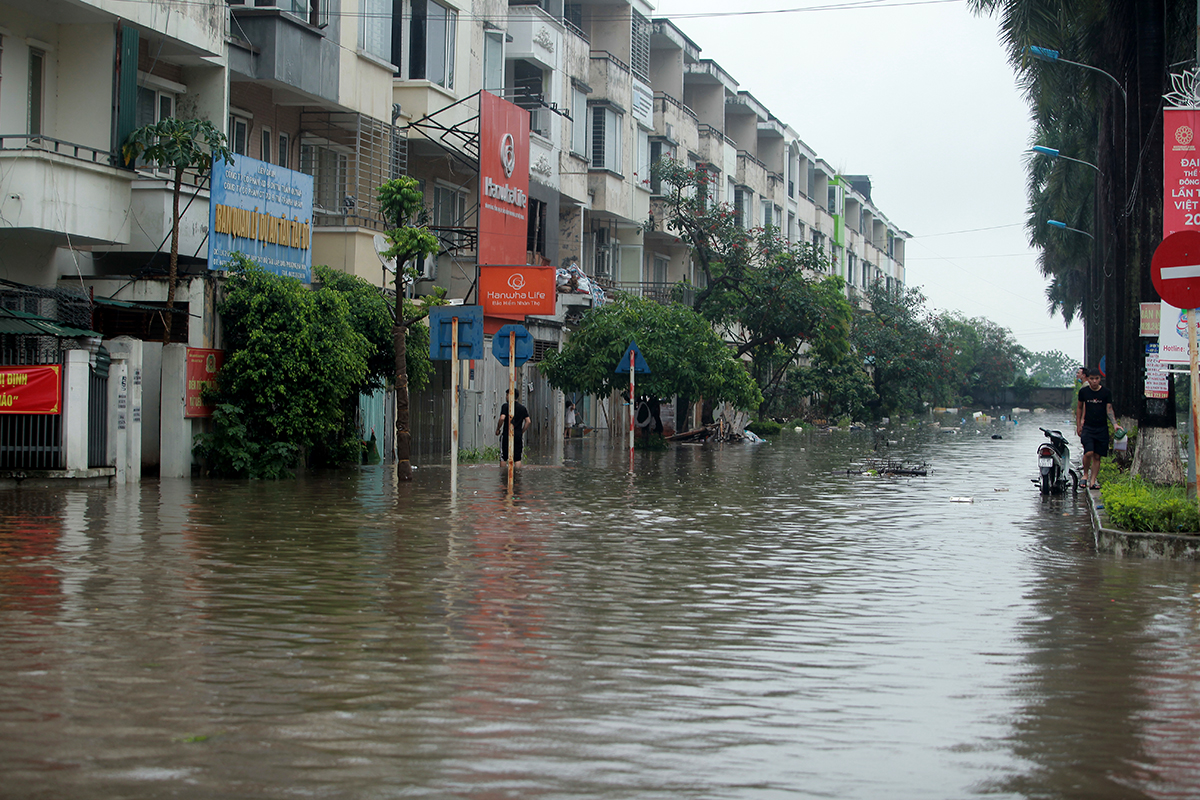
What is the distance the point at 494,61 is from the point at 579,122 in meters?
7.24

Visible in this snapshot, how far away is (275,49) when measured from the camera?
79.9 ft

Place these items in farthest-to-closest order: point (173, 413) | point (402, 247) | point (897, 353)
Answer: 1. point (897, 353)
2. point (173, 413)
3. point (402, 247)

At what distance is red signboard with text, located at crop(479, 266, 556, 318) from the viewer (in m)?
30.7

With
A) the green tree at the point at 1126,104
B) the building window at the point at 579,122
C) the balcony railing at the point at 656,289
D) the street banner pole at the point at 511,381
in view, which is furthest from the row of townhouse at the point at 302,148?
the green tree at the point at 1126,104

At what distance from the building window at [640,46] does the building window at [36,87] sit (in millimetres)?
28757

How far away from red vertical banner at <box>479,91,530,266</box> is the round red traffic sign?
1959 cm

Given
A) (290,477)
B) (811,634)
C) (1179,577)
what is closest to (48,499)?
(290,477)

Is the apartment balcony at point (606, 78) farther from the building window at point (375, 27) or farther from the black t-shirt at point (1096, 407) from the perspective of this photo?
the black t-shirt at point (1096, 407)

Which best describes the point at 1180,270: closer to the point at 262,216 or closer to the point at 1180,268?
the point at 1180,268

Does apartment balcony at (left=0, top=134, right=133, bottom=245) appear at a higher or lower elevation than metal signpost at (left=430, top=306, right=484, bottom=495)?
higher

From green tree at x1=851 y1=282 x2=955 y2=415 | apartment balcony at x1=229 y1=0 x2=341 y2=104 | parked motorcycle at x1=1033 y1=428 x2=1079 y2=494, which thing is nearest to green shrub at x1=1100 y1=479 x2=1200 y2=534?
parked motorcycle at x1=1033 y1=428 x2=1079 y2=494

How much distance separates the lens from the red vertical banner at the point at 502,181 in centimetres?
3089

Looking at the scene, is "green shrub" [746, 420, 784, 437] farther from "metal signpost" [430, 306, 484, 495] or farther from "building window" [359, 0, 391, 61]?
"metal signpost" [430, 306, 484, 495]

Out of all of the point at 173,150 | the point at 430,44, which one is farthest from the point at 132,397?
the point at 430,44
